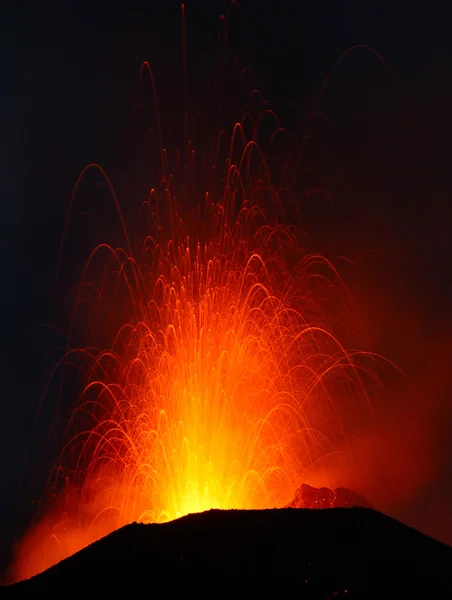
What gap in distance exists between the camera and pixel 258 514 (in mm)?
24469

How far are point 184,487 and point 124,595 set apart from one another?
14999 mm

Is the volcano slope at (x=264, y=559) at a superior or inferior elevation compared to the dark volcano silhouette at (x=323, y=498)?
superior

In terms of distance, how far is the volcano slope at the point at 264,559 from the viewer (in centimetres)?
2025

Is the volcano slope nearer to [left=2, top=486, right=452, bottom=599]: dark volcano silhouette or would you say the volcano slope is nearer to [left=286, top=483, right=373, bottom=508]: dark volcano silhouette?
[left=2, top=486, right=452, bottom=599]: dark volcano silhouette

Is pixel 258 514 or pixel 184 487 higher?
pixel 258 514

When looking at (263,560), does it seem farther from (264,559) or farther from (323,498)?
(323,498)

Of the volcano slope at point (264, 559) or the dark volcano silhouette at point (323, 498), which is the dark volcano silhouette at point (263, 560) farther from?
the dark volcano silhouette at point (323, 498)

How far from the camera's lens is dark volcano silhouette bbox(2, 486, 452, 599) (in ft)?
66.4

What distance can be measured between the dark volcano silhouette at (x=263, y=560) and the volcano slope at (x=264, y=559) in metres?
0.03


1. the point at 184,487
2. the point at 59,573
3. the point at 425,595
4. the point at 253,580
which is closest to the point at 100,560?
the point at 59,573

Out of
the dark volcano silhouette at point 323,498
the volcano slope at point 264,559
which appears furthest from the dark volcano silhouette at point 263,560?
the dark volcano silhouette at point 323,498

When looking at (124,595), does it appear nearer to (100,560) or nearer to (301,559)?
(100,560)

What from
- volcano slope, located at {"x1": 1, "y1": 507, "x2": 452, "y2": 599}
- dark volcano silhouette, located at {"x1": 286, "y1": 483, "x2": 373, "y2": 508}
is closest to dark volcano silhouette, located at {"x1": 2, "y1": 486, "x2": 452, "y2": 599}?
volcano slope, located at {"x1": 1, "y1": 507, "x2": 452, "y2": 599}

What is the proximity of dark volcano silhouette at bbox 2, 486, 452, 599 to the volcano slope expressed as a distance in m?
0.03
